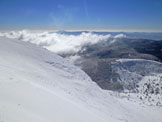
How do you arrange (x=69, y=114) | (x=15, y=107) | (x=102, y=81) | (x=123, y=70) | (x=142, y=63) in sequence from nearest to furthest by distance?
(x=15, y=107) → (x=69, y=114) → (x=102, y=81) → (x=123, y=70) → (x=142, y=63)

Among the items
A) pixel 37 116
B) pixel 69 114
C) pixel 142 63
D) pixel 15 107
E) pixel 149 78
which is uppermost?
pixel 15 107

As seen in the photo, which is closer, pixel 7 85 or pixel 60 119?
pixel 60 119

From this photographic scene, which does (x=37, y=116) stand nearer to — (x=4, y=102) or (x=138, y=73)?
(x=4, y=102)

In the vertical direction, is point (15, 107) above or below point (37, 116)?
above

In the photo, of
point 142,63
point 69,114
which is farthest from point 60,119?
point 142,63

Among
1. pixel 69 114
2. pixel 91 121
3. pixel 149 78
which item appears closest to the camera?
pixel 69 114

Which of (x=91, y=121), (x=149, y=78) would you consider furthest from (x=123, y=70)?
(x=91, y=121)

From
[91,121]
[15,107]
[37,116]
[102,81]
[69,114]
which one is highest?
[15,107]

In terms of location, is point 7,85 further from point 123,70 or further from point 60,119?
point 123,70

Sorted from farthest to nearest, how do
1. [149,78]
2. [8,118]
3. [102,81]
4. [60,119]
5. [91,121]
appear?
1. [102,81]
2. [149,78]
3. [91,121]
4. [60,119]
5. [8,118]

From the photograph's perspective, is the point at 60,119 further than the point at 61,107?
No
